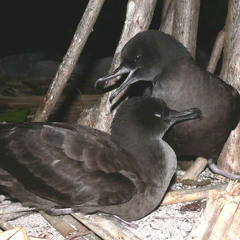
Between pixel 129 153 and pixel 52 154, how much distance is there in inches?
22.5

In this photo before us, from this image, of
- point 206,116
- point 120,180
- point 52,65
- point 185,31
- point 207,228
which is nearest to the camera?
point 207,228

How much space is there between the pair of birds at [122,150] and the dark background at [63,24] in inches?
190

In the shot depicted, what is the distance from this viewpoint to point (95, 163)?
12.7 feet

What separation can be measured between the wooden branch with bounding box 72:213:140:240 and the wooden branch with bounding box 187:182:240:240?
0.70 meters

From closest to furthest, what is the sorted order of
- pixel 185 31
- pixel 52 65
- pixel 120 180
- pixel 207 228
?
pixel 207 228 → pixel 120 180 → pixel 185 31 → pixel 52 65

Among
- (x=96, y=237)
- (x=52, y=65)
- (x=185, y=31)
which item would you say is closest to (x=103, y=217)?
Result: (x=96, y=237)

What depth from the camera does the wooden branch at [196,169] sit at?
16.8 ft

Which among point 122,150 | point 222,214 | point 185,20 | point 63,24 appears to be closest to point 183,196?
point 122,150

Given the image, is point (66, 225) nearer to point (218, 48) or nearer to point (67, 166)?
point (67, 166)

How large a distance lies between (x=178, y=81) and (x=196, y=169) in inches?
43.1

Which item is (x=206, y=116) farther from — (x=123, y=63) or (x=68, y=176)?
(x=68, y=176)

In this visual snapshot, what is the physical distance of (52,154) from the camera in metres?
3.90

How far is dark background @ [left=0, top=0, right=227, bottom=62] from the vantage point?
9266 mm

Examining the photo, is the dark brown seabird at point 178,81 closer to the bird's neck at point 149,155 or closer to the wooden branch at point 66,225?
the bird's neck at point 149,155
